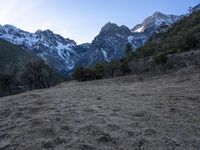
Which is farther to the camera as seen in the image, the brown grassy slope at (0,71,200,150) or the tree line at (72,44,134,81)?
the tree line at (72,44,134,81)

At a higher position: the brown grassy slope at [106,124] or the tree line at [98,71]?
the tree line at [98,71]

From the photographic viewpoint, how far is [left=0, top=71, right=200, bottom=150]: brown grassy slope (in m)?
14.5

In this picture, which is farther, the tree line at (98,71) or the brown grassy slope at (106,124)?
the tree line at (98,71)

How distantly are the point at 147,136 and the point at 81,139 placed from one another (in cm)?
309

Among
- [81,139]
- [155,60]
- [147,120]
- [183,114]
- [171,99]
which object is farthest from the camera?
[155,60]

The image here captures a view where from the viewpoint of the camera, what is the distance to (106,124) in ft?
56.5

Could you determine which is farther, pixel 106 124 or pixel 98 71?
pixel 98 71

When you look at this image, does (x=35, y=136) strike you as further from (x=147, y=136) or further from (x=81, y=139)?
(x=147, y=136)

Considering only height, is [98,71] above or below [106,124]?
above

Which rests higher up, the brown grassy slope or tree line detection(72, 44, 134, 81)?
tree line detection(72, 44, 134, 81)

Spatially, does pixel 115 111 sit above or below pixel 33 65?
below

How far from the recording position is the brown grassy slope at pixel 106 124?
47.5ft

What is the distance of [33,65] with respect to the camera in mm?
65875

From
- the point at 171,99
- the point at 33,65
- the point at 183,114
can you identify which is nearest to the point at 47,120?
the point at 183,114
